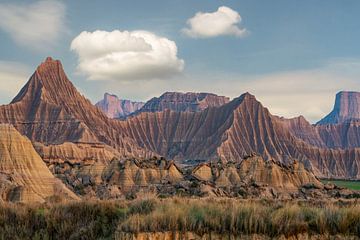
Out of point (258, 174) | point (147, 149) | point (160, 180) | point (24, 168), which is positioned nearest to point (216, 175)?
point (258, 174)

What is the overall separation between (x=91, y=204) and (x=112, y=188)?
41.4m

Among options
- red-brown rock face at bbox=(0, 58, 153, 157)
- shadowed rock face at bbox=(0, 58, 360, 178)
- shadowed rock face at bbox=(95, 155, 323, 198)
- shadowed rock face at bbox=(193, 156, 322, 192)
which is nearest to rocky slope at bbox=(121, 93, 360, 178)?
shadowed rock face at bbox=(0, 58, 360, 178)

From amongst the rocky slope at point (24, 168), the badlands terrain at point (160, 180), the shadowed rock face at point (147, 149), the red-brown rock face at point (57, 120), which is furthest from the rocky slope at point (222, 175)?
the red-brown rock face at point (57, 120)

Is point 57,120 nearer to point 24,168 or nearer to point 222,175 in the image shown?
point 222,175

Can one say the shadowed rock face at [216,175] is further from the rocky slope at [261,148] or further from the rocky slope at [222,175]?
the rocky slope at [261,148]

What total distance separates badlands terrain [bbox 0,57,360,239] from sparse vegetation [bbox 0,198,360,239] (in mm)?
28

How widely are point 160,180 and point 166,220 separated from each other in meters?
58.0

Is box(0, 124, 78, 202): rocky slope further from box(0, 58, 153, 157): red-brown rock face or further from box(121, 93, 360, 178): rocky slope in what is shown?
box(121, 93, 360, 178): rocky slope

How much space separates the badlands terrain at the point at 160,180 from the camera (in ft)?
37.7

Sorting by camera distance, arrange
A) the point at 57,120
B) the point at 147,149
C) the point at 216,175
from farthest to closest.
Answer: the point at 147,149 → the point at 57,120 → the point at 216,175

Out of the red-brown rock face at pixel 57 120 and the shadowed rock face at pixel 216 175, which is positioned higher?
the red-brown rock face at pixel 57 120

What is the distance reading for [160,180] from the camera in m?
68.9

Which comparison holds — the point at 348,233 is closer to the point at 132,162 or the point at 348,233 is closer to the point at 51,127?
the point at 132,162

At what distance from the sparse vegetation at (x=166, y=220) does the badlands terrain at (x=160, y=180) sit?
0.09 feet
